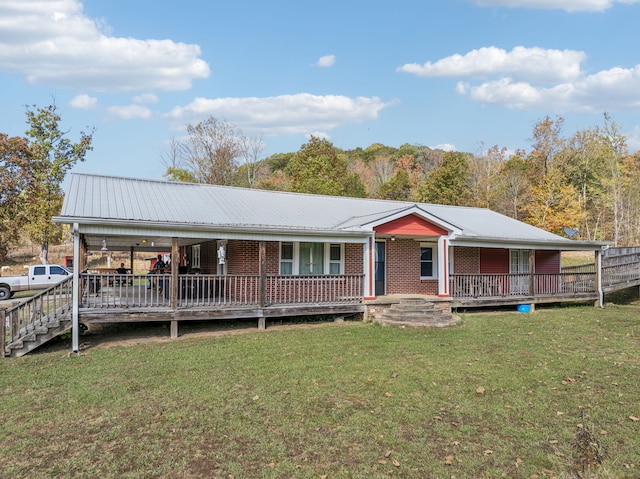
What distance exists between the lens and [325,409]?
646 cm

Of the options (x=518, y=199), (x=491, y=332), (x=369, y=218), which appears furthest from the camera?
(x=518, y=199)

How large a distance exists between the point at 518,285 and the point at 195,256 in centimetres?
1391

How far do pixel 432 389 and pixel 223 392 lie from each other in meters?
3.51

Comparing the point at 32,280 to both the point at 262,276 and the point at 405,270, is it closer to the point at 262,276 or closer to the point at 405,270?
the point at 262,276

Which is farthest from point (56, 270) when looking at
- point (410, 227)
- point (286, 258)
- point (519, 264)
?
point (519, 264)

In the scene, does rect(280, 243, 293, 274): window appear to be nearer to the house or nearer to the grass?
the house

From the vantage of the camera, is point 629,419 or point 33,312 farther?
point 33,312

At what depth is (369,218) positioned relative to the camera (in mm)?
14555

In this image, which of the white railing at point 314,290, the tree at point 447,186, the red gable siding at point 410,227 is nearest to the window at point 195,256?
the white railing at point 314,290

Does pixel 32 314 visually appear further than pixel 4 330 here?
Yes

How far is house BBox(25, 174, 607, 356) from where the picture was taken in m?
11.5

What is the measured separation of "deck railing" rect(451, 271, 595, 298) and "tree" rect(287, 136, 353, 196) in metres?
20.2

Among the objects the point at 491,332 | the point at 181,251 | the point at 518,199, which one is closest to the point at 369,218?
the point at 491,332

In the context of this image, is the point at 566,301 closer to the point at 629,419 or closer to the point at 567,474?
the point at 629,419
